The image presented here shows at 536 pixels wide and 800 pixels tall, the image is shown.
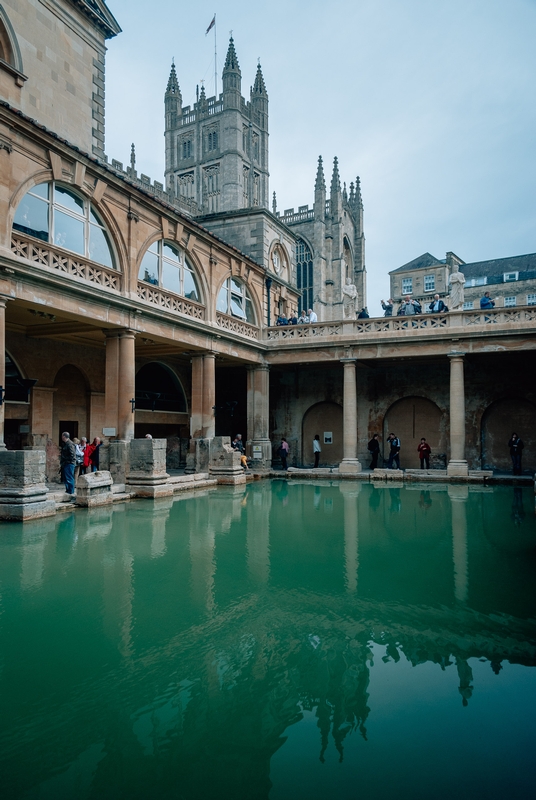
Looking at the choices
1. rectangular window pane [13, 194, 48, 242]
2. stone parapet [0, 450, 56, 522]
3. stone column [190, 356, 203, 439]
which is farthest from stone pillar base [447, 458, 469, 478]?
rectangular window pane [13, 194, 48, 242]

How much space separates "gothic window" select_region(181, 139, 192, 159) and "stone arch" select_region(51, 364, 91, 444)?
60707 mm

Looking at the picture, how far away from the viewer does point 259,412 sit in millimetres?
24062

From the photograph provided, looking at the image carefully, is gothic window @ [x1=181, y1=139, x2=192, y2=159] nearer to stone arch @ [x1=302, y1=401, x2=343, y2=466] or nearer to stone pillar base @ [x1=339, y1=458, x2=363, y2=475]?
stone arch @ [x1=302, y1=401, x2=343, y2=466]

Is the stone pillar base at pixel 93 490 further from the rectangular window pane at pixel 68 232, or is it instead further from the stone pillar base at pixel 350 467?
the stone pillar base at pixel 350 467

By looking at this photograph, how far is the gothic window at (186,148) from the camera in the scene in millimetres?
71500

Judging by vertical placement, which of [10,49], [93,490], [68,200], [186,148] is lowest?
[93,490]

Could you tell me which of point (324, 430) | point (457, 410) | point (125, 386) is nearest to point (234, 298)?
point (324, 430)

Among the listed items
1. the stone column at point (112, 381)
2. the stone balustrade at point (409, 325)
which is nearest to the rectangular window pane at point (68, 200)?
the stone column at point (112, 381)

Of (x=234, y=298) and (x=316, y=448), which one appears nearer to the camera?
(x=234, y=298)

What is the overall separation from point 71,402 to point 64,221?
22.9ft

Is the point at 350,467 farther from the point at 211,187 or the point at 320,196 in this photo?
the point at 211,187

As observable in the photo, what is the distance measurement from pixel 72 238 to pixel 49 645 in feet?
39.4

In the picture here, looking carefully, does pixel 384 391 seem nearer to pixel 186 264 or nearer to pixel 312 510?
pixel 186 264

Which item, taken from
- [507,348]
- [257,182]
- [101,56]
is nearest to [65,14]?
[101,56]
